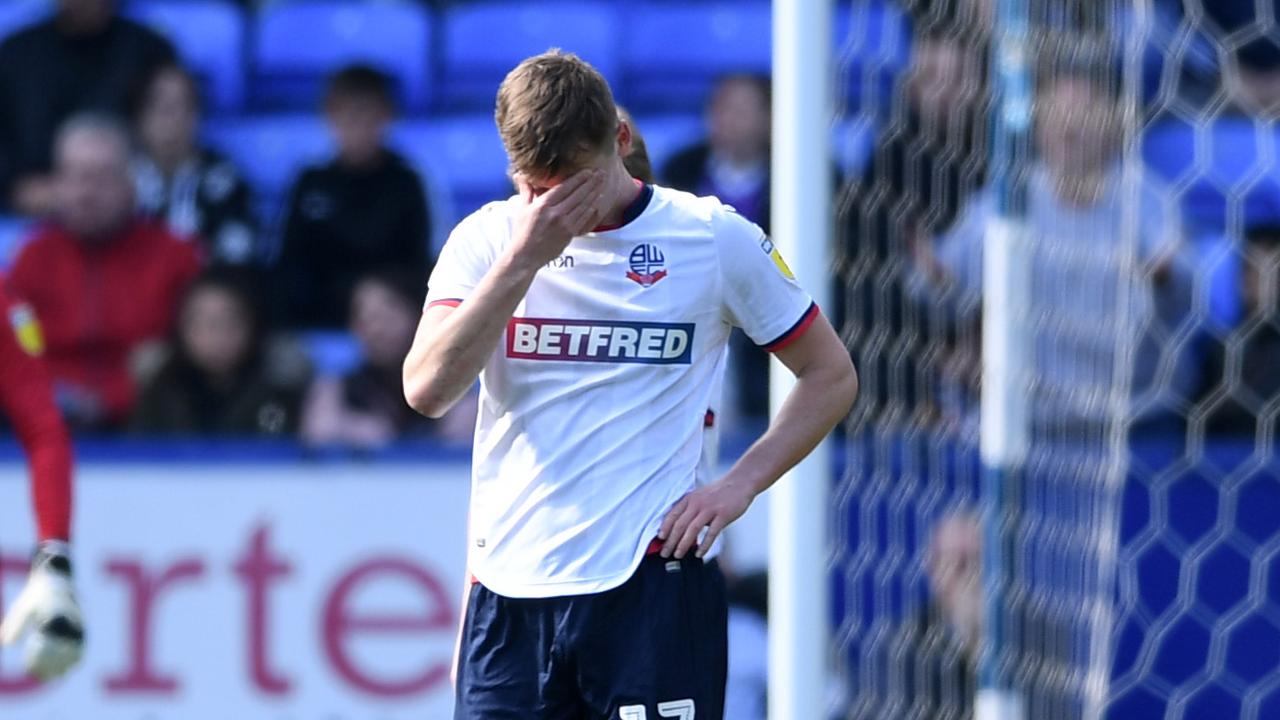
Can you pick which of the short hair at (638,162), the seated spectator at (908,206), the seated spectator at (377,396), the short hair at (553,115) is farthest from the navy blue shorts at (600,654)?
the seated spectator at (377,396)

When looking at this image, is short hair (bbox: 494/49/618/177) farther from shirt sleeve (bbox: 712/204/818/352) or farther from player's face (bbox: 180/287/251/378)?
player's face (bbox: 180/287/251/378)

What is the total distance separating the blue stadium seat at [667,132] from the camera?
23.3ft

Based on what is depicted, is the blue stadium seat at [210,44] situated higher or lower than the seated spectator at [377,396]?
higher

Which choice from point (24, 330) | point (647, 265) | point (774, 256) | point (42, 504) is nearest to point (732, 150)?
point (24, 330)

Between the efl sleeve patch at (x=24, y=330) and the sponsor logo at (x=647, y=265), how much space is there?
2015 millimetres

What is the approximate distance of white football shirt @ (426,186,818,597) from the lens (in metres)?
2.75

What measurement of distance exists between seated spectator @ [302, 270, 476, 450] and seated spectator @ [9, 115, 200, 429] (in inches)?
25.7

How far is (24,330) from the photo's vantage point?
13.9 ft

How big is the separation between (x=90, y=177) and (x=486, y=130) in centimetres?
177

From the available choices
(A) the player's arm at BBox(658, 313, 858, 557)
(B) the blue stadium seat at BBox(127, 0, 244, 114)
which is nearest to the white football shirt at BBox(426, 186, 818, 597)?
(A) the player's arm at BBox(658, 313, 858, 557)

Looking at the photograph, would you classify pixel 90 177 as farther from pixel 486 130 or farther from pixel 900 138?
pixel 900 138

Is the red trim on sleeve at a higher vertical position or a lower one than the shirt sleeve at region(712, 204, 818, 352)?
lower

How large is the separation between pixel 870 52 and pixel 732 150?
61 centimetres

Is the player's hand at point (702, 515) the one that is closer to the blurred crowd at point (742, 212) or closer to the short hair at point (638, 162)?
the short hair at point (638, 162)
